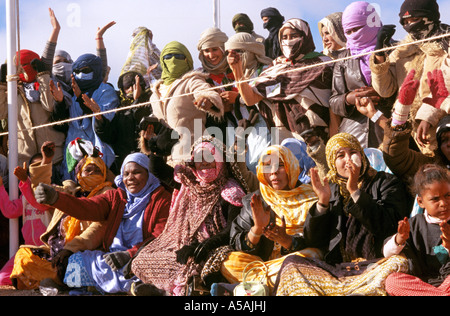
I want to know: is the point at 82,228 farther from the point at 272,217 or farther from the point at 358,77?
the point at 358,77

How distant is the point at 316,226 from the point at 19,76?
399 cm

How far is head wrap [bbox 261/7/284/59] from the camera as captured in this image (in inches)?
288

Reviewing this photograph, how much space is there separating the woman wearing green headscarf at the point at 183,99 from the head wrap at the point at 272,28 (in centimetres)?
74

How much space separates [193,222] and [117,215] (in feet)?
3.02

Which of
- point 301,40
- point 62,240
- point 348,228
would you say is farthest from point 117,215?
point 348,228

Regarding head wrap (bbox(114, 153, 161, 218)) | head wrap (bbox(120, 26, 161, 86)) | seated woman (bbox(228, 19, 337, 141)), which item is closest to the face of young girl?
seated woman (bbox(228, 19, 337, 141))

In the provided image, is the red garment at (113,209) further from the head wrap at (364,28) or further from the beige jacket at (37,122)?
the head wrap at (364,28)

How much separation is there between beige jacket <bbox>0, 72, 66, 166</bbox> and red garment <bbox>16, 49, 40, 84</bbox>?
0.12m

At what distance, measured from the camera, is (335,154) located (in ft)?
18.3

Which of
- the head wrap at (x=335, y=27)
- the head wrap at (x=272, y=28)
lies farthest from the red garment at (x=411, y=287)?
the head wrap at (x=272, y=28)

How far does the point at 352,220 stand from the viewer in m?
5.50

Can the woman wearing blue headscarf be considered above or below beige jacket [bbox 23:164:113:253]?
above

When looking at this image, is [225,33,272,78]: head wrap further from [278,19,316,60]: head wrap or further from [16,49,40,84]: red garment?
[16,49,40,84]: red garment

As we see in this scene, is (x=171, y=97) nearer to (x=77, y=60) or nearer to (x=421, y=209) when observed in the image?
(x=77, y=60)
